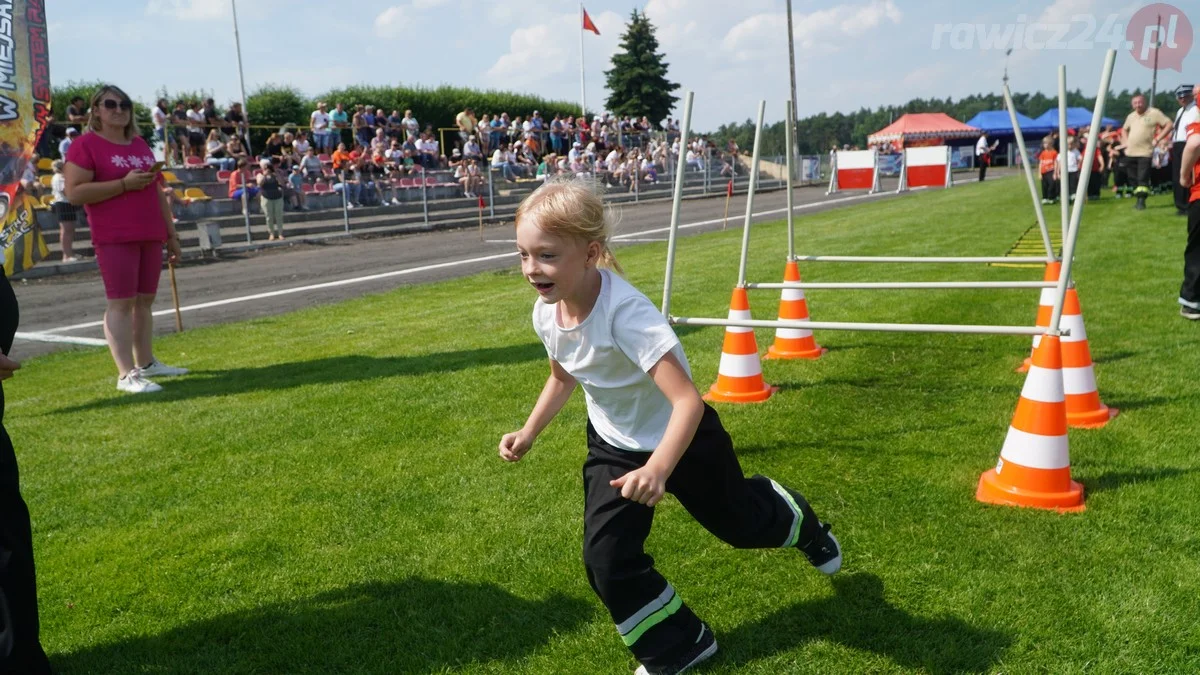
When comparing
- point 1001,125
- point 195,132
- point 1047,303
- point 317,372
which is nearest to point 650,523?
point 1047,303

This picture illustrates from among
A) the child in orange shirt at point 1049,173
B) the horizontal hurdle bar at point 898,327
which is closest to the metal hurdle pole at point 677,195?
the horizontal hurdle bar at point 898,327

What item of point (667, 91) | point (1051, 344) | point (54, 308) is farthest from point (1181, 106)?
point (667, 91)

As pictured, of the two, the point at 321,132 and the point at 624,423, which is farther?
the point at 321,132

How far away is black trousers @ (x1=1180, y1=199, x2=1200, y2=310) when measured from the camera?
6.97 m

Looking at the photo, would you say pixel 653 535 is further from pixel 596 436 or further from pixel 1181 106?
pixel 1181 106

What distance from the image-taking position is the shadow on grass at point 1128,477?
3.80 meters

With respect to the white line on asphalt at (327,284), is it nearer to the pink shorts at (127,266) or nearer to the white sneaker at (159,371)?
the white sneaker at (159,371)

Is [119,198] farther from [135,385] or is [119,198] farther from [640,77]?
[640,77]

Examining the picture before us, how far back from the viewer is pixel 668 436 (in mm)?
2326

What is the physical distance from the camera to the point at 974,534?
11.2 feet

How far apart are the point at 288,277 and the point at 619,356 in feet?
42.7

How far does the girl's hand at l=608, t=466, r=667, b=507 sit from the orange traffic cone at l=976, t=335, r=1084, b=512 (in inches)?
84.2

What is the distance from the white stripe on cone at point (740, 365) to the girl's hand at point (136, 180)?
419 centimetres

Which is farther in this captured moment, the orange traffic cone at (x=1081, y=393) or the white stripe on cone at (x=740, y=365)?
the white stripe on cone at (x=740, y=365)
